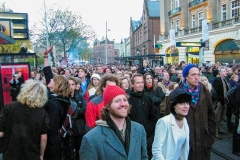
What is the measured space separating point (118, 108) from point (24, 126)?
169cm

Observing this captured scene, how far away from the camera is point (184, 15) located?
3859 cm

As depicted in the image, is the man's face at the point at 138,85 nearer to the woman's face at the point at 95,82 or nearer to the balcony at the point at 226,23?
the woman's face at the point at 95,82

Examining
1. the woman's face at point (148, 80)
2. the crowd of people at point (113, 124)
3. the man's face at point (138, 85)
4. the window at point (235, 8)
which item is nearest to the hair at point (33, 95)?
the crowd of people at point (113, 124)

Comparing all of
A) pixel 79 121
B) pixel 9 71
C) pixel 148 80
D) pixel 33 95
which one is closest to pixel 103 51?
pixel 9 71

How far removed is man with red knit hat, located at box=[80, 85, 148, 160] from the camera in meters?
2.28

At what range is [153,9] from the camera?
62.6 m

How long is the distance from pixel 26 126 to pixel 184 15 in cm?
3824

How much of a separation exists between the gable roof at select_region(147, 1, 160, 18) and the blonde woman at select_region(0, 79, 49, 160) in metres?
60.2

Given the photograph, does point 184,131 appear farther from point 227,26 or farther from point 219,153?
point 227,26

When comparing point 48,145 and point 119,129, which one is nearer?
point 119,129

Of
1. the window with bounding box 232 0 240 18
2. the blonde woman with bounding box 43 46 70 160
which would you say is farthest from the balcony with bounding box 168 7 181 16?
the blonde woman with bounding box 43 46 70 160

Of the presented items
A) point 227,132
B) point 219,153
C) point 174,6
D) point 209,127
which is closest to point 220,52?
point 174,6

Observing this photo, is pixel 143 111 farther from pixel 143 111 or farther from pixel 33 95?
pixel 33 95

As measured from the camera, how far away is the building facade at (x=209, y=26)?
27.6 m
